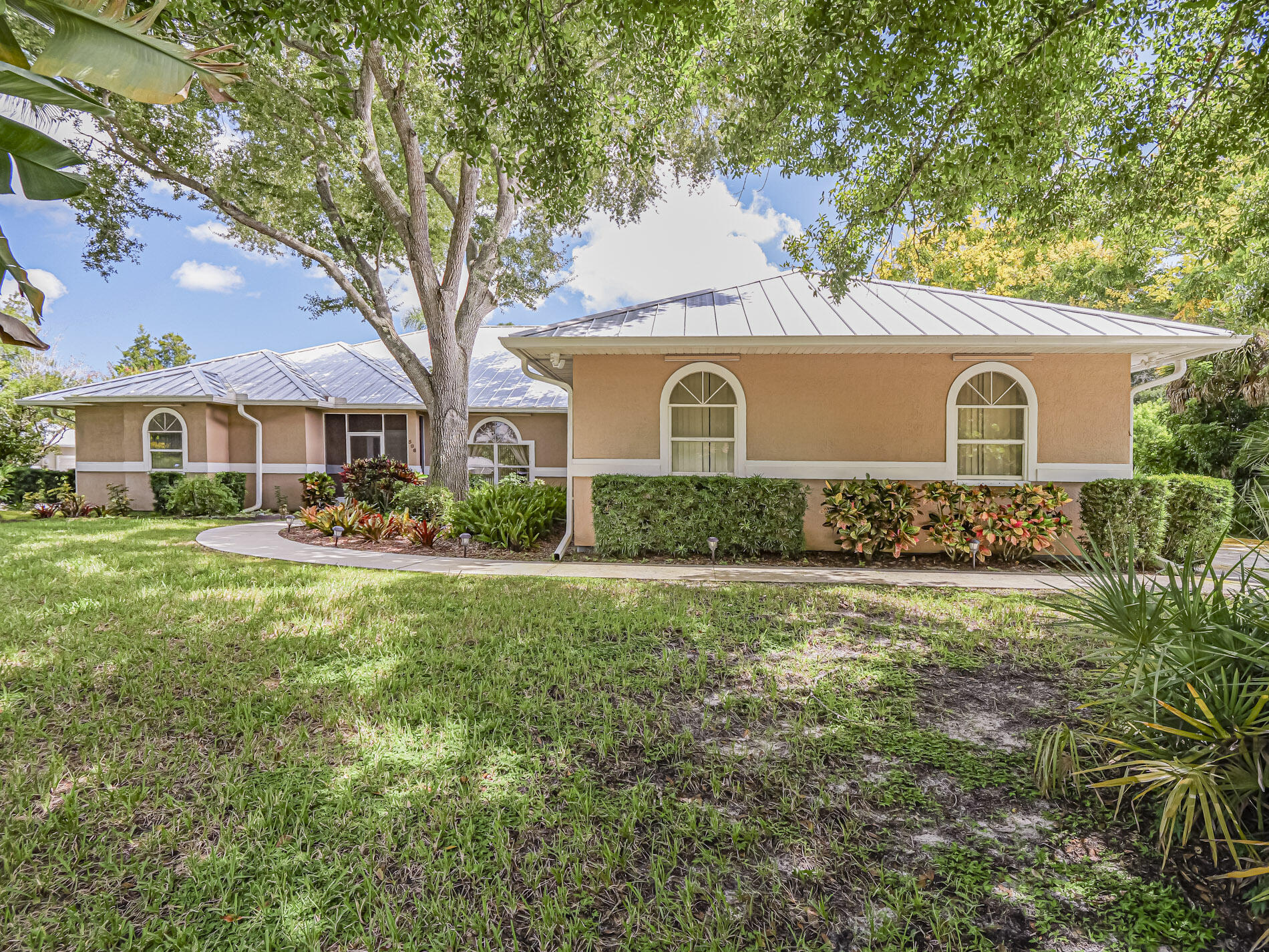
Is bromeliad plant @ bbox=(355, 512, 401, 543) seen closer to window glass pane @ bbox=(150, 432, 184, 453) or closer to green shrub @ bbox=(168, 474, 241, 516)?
green shrub @ bbox=(168, 474, 241, 516)

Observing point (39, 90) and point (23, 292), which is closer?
point (39, 90)

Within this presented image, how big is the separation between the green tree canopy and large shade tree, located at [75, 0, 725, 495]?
852 inches

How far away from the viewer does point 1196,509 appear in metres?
8.23

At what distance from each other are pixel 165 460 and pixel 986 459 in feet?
66.4

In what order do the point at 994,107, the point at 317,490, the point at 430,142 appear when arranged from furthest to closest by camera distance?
the point at 317,490, the point at 430,142, the point at 994,107

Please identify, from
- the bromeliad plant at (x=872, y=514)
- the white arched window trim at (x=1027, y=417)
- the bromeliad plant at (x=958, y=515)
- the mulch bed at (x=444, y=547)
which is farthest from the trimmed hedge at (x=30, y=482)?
the white arched window trim at (x=1027, y=417)

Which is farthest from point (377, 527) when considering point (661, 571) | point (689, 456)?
point (689, 456)

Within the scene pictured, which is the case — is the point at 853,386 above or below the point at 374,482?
above

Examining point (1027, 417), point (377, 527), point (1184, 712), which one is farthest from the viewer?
point (377, 527)

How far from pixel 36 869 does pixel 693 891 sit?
2723mm

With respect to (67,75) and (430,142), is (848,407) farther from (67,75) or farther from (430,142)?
(430,142)

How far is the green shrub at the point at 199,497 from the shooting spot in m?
14.3

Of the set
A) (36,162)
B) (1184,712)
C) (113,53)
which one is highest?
(113,53)

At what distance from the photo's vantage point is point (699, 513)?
831 centimetres
